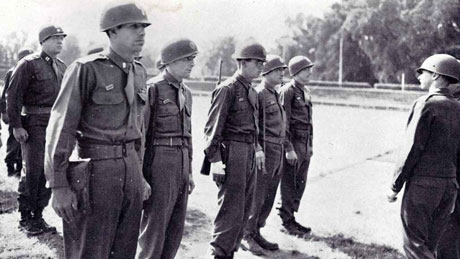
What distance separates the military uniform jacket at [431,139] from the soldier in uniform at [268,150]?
1632mm

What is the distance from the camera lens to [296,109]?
20.7 feet

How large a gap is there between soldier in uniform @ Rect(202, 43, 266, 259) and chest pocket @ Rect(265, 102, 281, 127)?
746 mm

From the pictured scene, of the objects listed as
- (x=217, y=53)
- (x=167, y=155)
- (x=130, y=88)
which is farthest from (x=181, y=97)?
(x=217, y=53)

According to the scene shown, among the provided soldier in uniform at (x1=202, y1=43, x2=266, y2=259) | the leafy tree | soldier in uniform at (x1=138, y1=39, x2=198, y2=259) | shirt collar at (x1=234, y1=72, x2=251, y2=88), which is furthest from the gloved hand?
the leafy tree

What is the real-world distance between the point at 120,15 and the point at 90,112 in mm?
681

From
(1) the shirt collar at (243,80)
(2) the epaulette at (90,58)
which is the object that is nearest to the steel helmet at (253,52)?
(1) the shirt collar at (243,80)

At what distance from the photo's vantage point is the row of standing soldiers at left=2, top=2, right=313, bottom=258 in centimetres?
304

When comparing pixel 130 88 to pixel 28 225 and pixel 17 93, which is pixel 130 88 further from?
pixel 28 225

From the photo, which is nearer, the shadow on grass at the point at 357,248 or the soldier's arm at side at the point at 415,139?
the soldier's arm at side at the point at 415,139

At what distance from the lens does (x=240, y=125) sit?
4.82m

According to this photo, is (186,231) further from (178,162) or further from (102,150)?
(102,150)

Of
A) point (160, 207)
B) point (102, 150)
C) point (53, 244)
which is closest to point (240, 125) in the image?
point (160, 207)

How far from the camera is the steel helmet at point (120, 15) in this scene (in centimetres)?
316

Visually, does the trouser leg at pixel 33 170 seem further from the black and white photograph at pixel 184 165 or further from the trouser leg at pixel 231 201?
the trouser leg at pixel 231 201
